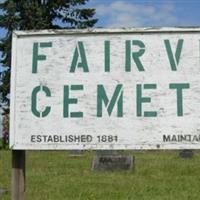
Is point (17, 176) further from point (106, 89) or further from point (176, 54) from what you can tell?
point (176, 54)

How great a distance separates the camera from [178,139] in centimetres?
432

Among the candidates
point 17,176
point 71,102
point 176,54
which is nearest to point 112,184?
point 17,176

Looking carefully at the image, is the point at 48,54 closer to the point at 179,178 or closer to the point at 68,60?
the point at 68,60

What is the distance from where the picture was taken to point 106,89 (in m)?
4.40

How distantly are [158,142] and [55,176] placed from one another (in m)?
9.92

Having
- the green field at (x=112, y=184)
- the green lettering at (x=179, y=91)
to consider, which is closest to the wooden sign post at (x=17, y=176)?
the green lettering at (x=179, y=91)

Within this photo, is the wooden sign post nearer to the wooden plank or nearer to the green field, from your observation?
the wooden plank

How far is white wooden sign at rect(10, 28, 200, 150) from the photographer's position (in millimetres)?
4336

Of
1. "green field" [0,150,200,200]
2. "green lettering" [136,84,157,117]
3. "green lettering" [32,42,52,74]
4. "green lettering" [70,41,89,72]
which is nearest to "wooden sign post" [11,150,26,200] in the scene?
"green lettering" [32,42,52,74]

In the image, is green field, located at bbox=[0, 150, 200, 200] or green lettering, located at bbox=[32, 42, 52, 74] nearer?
green lettering, located at bbox=[32, 42, 52, 74]


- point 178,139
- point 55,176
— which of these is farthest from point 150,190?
point 178,139

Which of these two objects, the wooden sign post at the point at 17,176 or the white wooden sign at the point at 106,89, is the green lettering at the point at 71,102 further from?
the wooden sign post at the point at 17,176

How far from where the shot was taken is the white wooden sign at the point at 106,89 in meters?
4.34

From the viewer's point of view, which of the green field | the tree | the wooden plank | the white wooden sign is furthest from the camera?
the tree
